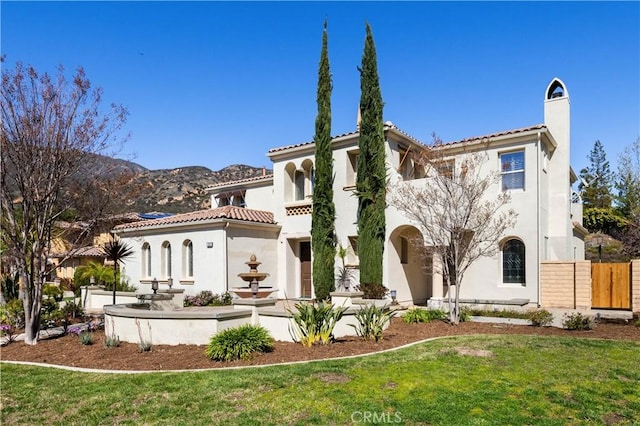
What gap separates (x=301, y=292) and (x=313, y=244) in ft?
12.7

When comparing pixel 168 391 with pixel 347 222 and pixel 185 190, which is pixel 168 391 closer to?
pixel 347 222

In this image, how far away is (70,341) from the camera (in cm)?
1284

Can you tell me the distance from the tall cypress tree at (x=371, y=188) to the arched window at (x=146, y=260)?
12.5 m

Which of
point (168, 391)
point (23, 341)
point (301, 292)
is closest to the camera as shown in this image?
point (168, 391)

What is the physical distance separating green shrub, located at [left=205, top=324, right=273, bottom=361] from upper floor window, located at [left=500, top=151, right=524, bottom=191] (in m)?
12.8

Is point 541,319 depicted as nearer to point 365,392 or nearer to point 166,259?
point 365,392

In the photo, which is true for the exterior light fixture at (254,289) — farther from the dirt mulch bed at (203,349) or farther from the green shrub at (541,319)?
the green shrub at (541,319)

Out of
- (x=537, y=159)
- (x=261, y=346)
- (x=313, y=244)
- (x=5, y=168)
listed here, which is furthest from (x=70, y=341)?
(x=537, y=159)

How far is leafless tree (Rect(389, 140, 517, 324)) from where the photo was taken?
48.6 ft

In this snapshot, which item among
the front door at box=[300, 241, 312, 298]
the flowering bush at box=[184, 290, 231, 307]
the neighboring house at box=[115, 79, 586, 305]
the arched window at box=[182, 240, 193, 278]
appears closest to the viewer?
the neighboring house at box=[115, 79, 586, 305]

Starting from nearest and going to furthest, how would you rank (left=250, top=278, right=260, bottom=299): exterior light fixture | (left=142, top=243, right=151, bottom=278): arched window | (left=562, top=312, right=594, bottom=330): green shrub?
1. (left=562, top=312, right=594, bottom=330): green shrub
2. (left=250, top=278, right=260, bottom=299): exterior light fixture
3. (left=142, top=243, right=151, bottom=278): arched window

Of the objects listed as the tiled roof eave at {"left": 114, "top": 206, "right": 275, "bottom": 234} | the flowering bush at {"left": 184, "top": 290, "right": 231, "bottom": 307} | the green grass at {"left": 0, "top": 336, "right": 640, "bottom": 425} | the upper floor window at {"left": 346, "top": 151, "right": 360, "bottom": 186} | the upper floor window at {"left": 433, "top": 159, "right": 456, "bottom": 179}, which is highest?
the upper floor window at {"left": 346, "top": 151, "right": 360, "bottom": 186}

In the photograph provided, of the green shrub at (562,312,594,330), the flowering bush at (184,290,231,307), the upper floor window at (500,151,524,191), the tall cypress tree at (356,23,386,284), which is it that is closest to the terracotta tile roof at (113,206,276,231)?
the flowering bush at (184,290,231,307)
